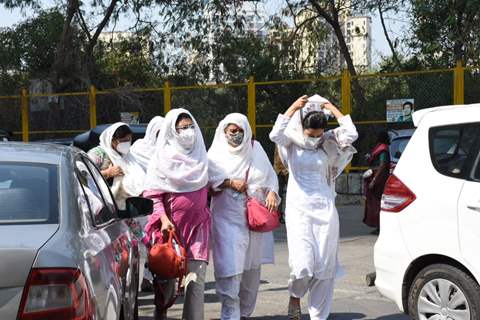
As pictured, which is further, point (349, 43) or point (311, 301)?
point (349, 43)

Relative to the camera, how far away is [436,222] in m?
5.82

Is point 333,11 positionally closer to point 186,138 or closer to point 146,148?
point 146,148

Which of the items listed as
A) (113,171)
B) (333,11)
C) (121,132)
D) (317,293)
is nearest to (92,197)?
(317,293)

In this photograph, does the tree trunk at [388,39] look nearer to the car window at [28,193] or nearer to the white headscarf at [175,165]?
the white headscarf at [175,165]

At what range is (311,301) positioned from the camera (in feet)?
22.1

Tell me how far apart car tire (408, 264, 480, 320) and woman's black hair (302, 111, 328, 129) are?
4.75 feet

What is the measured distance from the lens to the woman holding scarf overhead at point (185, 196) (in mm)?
6473

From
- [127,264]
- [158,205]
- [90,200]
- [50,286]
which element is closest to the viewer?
[50,286]

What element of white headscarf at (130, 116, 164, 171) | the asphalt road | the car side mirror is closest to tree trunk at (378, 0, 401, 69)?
the asphalt road

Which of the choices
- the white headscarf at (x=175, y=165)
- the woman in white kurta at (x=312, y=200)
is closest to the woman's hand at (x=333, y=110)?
the woman in white kurta at (x=312, y=200)

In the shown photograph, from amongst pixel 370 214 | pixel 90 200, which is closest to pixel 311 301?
pixel 90 200

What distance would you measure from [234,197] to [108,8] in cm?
1769

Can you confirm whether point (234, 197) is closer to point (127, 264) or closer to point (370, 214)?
point (127, 264)

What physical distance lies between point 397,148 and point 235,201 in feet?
21.3
